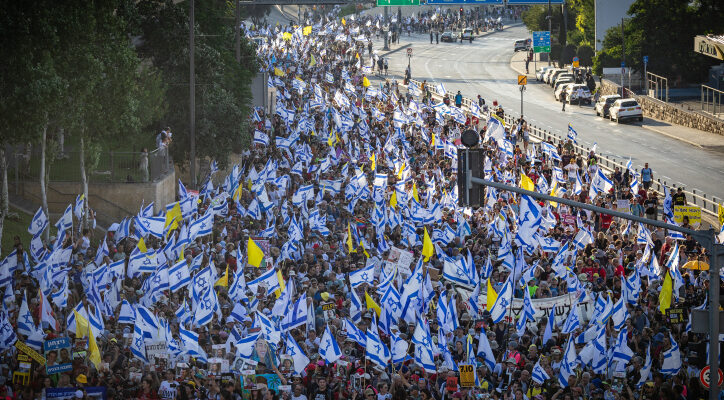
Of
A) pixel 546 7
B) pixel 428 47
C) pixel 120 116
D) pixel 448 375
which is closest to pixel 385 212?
pixel 120 116

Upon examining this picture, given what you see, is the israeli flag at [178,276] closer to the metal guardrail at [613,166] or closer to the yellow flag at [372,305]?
the yellow flag at [372,305]

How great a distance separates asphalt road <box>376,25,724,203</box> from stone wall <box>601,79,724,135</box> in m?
2.06

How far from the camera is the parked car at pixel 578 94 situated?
225 ft

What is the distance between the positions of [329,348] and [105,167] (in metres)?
20.0

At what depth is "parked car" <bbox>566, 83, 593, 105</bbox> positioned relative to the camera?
225ft

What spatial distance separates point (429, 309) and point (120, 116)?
1445cm

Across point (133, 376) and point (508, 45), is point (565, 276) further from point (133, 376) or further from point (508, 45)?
point (508, 45)

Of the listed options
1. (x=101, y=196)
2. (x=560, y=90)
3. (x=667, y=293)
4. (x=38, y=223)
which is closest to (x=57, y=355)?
(x=38, y=223)

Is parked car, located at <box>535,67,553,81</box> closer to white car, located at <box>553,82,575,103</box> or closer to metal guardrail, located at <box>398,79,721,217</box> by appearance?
white car, located at <box>553,82,575,103</box>

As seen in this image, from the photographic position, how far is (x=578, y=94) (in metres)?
68.4

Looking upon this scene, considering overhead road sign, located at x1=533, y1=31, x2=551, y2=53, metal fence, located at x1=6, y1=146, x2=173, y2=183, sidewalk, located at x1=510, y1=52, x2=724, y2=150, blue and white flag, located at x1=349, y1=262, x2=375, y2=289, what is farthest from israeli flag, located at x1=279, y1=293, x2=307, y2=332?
overhead road sign, located at x1=533, y1=31, x2=551, y2=53

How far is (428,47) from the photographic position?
101 metres

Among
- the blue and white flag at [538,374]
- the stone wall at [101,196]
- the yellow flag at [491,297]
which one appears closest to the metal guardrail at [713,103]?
the stone wall at [101,196]

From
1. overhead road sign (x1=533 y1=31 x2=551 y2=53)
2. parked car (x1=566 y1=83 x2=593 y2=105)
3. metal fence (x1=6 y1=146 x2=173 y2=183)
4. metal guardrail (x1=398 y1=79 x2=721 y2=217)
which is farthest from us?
overhead road sign (x1=533 y1=31 x2=551 y2=53)
